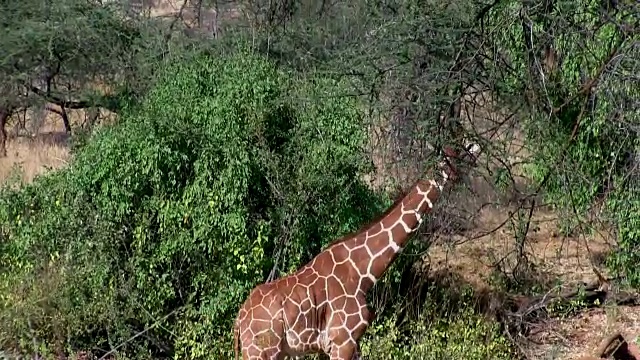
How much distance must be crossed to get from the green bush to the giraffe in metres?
1.45

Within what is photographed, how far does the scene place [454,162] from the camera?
23.7 ft

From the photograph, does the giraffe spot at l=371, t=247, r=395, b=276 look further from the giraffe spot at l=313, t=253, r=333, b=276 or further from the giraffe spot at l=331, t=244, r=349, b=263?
the giraffe spot at l=313, t=253, r=333, b=276

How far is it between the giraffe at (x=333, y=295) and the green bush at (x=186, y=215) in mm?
1453

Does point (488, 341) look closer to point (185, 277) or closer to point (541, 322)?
point (541, 322)

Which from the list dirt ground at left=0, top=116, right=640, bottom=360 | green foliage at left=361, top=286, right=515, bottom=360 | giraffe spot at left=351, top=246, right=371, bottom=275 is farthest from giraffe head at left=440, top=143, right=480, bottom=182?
green foliage at left=361, top=286, right=515, bottom=360

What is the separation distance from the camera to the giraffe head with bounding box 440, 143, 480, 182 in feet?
23.6

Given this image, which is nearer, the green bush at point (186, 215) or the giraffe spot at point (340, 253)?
the giraffe spot at point (340, 253)

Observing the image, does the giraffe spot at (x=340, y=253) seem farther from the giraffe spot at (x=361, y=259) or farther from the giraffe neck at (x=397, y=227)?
the giraffe neck at (x=397, y=227)

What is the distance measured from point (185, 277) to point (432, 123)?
300 cm

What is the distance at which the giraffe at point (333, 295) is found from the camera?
6.81 meters

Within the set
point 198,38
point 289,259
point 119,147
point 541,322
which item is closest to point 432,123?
point 289,259

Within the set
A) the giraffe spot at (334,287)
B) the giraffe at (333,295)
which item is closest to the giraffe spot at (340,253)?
the giraffe at (333,295)

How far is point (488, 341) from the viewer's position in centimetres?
895

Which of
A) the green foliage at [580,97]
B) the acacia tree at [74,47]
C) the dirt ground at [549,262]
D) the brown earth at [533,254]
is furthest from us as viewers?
the acacia tree at [74,47]
